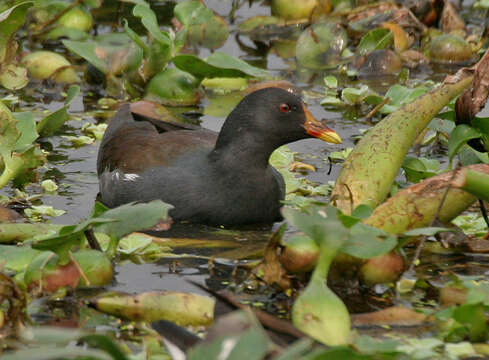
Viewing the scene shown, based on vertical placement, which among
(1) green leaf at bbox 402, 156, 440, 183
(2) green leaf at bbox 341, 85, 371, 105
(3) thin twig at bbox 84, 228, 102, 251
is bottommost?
(2) green leaf at bbox 341, 85, 371, 105

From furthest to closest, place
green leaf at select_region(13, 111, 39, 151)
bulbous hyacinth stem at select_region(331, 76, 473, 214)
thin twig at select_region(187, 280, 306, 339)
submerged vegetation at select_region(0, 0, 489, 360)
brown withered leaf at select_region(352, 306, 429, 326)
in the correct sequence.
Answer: green leaf at select_region(13, 111, 39, 151), bulbous hyacinth stem at select_region(331, 76, 473, 214), brown withered leaf at select_region(352, 306, 429, 326), submerged vegetation at select_region(0, 0, 489, 360), thin twig at select_region(187, 280, 306, 339)

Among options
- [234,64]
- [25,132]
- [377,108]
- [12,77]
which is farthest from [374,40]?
[25,132]

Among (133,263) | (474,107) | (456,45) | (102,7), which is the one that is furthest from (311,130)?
(102,7)

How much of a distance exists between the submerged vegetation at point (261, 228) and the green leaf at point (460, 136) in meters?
0.01

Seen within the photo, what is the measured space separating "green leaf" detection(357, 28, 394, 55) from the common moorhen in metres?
2.49

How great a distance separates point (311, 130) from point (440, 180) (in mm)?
1173

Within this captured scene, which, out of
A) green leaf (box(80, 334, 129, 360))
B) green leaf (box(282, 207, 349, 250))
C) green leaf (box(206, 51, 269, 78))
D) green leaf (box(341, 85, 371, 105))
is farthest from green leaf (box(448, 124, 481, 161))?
green leaf (box(80, 334, 129, 360))

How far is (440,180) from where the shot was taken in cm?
395

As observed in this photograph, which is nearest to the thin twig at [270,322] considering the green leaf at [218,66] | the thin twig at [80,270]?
the thin twig at [80,270]

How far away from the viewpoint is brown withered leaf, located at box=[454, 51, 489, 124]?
4523 mm

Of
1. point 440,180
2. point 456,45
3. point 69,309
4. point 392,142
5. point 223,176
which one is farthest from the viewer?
point 456,45

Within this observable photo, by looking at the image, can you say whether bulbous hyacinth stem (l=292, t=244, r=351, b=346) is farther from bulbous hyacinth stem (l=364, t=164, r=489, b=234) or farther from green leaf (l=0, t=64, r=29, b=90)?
green leaf (l=0, t=64, r=29, b=90)

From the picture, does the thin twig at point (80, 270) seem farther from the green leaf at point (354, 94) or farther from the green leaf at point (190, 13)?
the green leaf at point (354, 94)

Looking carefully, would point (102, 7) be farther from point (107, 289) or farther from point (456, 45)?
point (107, 289)
